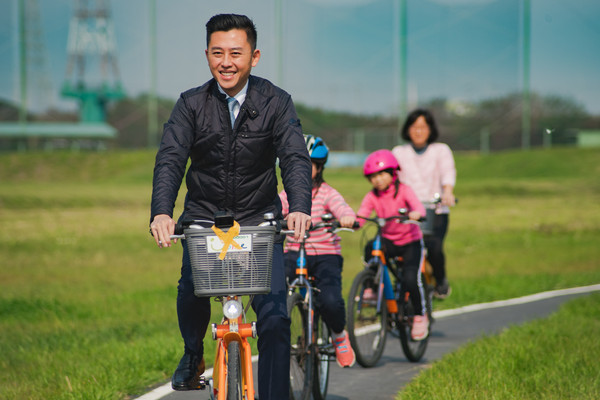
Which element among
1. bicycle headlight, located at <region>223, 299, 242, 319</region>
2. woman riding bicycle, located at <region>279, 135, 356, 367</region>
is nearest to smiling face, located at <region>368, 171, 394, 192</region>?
woman riding bicycle, located at <region>279, 135, 356, 367</region>

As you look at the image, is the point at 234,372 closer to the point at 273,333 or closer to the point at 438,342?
the point at 273,333

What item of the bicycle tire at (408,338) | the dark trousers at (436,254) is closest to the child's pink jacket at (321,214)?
the bicycle tire at (408,338)

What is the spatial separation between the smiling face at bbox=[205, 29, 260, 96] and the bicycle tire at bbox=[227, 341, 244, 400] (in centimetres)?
117

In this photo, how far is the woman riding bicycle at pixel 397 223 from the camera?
7078mm

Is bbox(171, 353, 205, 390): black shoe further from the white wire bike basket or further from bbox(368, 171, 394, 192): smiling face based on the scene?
bbox(368, 171, 394, 192): smiling face

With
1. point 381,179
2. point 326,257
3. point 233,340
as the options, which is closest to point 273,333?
point 233,340

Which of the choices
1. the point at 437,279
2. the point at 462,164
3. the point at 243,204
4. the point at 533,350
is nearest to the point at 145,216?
the point at 462,164

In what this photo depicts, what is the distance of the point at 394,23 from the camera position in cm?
3900

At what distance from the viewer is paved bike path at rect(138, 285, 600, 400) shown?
598 cm

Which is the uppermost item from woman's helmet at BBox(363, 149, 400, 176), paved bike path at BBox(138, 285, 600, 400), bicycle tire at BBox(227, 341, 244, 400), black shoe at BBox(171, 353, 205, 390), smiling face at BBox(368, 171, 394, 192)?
woman's helmet at BBox(363, 149, 400, 176)

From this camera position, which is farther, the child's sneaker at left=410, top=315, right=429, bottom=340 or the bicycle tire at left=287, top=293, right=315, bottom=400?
the child's sneaker at left=410, top=315, right=429, bottom=340

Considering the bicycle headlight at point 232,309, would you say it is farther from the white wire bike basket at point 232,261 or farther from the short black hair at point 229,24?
the short black hair at point 229,24

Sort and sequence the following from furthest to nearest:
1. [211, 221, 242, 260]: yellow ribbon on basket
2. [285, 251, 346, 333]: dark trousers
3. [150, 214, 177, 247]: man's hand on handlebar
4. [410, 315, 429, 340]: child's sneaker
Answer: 1. [410, 315, 429, 340]: child's sneaker
2. [285, 251, 346, 333]: dark trousers
3. [150, 214, 177, 247]: man's hand on handlebar
4. [211, 221, 242, 260]: yellow ribbon on basket

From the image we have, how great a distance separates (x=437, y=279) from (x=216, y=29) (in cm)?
562
